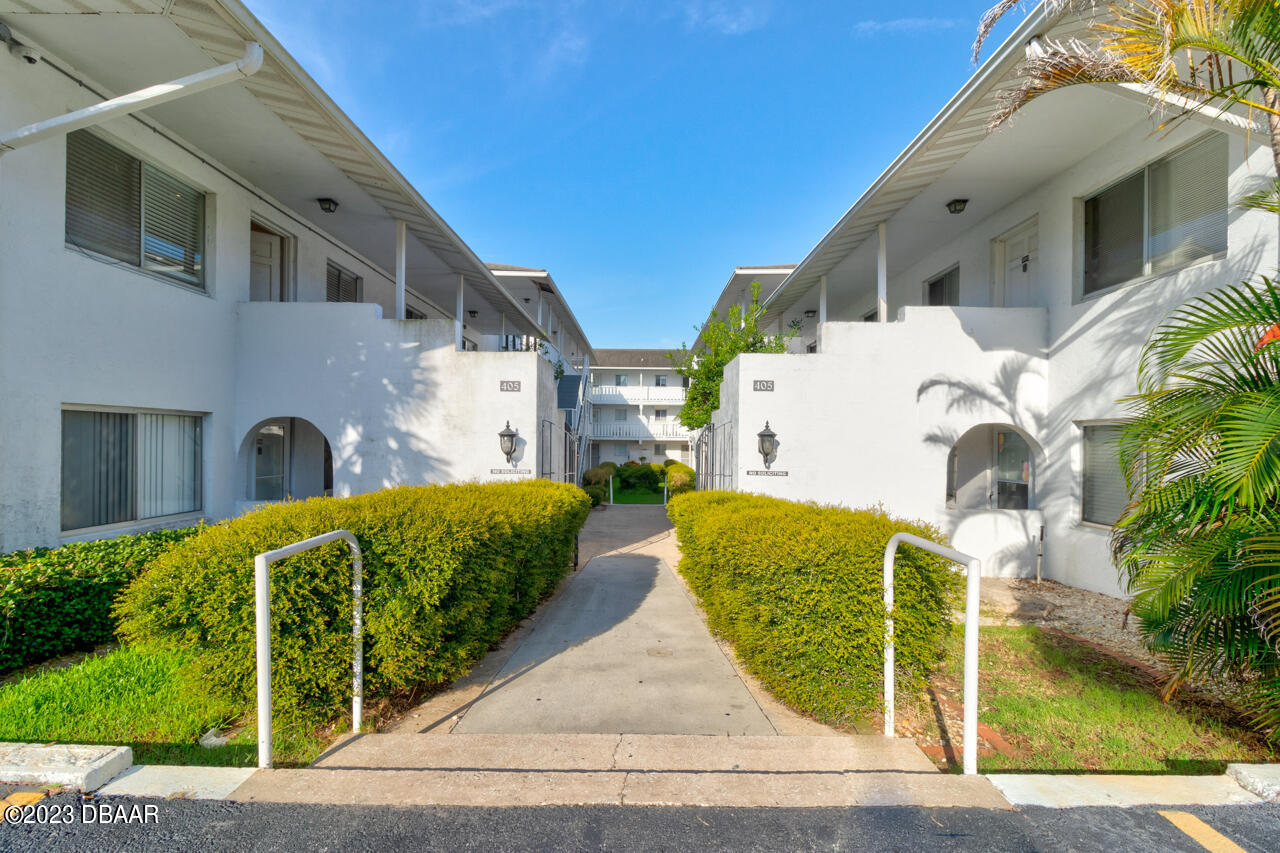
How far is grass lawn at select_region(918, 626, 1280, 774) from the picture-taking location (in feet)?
11.7

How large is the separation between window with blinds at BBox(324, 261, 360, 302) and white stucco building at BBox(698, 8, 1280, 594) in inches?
337

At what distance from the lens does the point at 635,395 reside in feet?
106

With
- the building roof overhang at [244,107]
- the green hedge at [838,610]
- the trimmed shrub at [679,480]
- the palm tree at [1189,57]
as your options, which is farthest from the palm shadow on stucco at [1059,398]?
the trimmed shrub at [679,480]

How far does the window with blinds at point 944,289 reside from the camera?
38.7 feet

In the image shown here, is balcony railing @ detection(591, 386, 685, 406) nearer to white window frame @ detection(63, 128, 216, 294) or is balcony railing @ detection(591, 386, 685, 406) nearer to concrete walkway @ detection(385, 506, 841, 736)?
white window frame @ detection(63, 128, 216, 294)

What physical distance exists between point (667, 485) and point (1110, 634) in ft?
47.5

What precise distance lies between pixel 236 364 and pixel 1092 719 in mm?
11183

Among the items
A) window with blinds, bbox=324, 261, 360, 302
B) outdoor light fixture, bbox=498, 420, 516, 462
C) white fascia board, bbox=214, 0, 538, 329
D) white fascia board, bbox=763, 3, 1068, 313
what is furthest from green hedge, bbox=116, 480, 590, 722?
window with blinds, bbox=324, 261, 360, 302

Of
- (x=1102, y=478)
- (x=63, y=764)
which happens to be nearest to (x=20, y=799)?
(x=63, y=764)

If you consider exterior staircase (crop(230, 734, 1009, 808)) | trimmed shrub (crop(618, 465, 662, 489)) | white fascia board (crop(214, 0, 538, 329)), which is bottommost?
trimmed shrub (crop(618, 465, 662, 489))

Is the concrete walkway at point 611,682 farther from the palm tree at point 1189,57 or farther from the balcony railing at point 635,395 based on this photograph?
the balcony railing at point 635,395

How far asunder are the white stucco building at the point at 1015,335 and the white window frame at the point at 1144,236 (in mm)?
23

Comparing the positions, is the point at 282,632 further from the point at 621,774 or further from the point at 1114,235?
the point at 1114,235

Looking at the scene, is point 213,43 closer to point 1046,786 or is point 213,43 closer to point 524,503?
point 524,503
